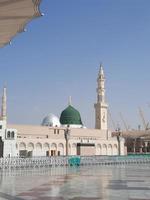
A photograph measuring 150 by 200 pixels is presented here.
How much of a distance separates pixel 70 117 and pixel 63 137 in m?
12.6

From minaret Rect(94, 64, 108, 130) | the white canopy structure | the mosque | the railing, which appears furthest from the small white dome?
the white canopy structure

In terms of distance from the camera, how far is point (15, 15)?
7652 millimetres

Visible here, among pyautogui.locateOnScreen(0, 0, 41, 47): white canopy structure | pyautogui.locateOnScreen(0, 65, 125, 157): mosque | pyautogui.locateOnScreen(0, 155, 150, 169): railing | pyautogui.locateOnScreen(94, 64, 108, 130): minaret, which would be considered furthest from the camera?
pyautogui.locateOnScreen(94, 64, 108, 130): minaret

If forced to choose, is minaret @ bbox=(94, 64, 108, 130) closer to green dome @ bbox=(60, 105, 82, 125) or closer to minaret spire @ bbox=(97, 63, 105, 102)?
minaret spire @ bbox=(97, 63, 105, 102)

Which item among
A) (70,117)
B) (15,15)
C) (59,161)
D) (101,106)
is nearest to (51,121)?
(70,117)

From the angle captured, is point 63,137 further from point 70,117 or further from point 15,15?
point 15,15

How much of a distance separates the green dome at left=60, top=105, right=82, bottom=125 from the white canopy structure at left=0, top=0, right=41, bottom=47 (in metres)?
61.0

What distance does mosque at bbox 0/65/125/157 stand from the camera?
4616cm

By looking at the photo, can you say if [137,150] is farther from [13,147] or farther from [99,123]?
[13,147]

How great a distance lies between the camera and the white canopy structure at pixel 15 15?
6.97m

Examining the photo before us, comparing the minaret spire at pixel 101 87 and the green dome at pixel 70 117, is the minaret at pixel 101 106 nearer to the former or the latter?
the minaret spire at pixel 101 87

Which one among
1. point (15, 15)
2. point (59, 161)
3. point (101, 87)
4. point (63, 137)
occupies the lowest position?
point (59, 161)

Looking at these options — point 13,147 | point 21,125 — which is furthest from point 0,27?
point 21,125

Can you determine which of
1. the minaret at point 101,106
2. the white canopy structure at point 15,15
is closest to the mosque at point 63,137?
the minaret at point 101,106
